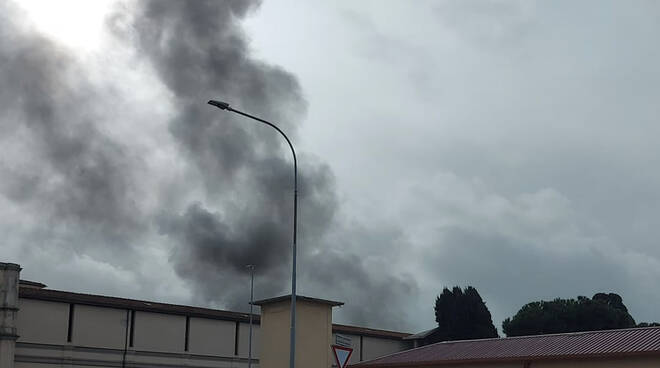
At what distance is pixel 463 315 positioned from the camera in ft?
267

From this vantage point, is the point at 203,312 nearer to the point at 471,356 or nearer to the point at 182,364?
the point at 182,364

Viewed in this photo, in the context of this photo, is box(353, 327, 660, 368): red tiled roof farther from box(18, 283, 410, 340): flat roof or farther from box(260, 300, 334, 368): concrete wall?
box(260, 300, 334, 368): concrete wall

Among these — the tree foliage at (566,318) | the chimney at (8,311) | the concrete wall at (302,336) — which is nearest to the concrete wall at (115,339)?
the chimney at (8,311)

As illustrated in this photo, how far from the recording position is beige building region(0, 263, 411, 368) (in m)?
46.5

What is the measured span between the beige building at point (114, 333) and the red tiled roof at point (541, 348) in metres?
10.5

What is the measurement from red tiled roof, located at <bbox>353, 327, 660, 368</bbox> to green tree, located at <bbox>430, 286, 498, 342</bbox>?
30.8 metres

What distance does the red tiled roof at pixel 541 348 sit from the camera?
113 ft

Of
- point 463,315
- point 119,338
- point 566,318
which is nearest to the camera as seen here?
point 119,338

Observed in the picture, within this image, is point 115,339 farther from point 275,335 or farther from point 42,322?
point 275,335

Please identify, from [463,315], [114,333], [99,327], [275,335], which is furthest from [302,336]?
[463,315]

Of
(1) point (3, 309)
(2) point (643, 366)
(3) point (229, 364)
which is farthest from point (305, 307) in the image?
(3) point (229, 364)

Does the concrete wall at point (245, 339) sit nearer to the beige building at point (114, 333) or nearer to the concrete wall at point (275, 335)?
the beige building at point (114, 333)

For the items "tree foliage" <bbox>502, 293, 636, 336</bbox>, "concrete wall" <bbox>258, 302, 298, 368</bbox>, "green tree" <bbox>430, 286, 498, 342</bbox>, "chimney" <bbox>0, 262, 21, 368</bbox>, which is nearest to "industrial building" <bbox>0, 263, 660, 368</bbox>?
"chimney" <bbox>0, 262, 21, 368</bbox>

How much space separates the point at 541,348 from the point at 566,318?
48649mm
